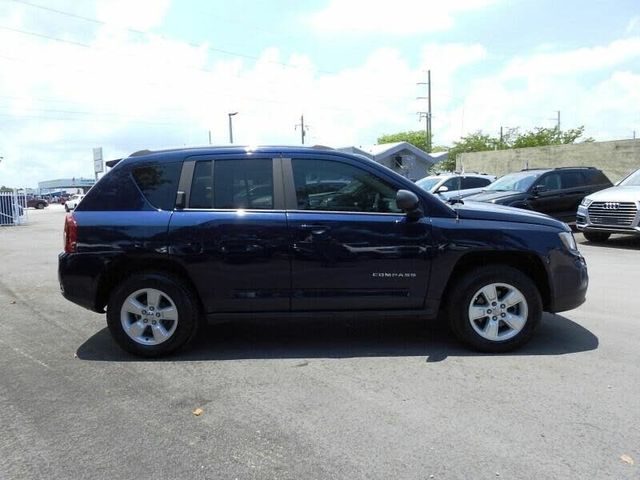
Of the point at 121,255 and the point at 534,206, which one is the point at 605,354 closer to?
the point at 121,255

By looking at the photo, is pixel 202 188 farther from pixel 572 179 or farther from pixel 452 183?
pixel 452 183

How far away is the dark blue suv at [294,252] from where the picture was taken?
4.64 m

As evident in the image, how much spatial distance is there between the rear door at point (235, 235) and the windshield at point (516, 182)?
9776mm

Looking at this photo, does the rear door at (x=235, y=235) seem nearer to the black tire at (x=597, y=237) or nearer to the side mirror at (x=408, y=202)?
the side mirror at (x=408, y=202)

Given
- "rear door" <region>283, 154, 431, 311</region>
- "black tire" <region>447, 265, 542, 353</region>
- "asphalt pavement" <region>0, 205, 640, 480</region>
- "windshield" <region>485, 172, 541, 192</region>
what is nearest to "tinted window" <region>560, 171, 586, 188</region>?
"windshield" <region>485, 172, 541, 192</region>

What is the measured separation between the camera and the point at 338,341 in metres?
5.18

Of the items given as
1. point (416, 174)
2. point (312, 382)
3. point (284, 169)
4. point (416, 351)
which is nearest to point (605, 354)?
point (416, 351)

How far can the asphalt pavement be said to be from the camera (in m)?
3.01

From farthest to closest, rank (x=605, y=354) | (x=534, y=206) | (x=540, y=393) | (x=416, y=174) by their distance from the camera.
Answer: (x=416, y=174) < (x=534, y=206) < (x=605, y=354) < (x=540, y=393)

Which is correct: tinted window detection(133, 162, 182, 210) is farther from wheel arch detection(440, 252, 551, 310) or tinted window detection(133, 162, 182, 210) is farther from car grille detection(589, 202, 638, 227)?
car grille detection(589, 202, 638, 227)

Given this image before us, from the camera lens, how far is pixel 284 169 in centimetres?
479

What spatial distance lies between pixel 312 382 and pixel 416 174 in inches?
1618

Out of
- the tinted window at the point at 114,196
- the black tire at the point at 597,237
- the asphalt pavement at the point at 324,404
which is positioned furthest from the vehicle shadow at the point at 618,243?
the tinted window at the point at 114,196

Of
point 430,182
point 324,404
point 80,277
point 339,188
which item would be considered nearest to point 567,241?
point 339,188
